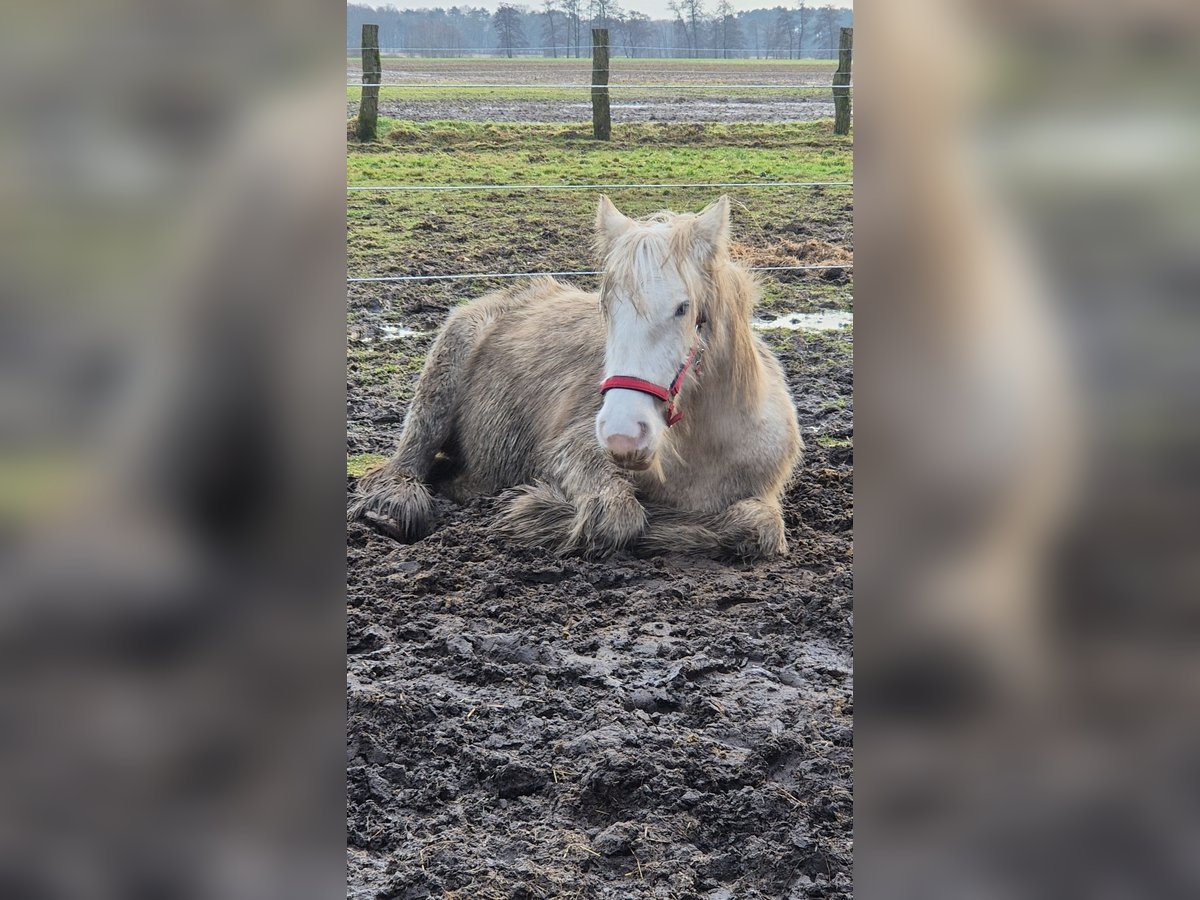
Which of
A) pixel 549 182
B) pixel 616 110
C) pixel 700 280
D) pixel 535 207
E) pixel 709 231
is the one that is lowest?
pixel 700 280

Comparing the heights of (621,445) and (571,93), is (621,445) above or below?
below

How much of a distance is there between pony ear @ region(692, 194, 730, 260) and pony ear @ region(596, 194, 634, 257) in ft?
0.64

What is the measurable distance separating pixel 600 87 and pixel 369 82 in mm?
1636

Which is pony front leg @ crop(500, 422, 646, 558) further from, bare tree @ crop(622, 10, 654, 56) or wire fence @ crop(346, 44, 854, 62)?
bare tree @ crop(622, 10, 654, 56)

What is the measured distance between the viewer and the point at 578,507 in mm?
2863

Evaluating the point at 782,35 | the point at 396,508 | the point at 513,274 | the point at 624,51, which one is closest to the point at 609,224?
the point at 396,508

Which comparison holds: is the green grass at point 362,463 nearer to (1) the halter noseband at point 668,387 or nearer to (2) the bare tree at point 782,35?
(1) the halter noseband at point 668,387

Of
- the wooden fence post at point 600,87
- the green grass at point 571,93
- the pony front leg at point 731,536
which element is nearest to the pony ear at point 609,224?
the pony front leg at point 731,536

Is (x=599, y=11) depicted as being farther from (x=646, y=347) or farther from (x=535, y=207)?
(x=646, y=347)
